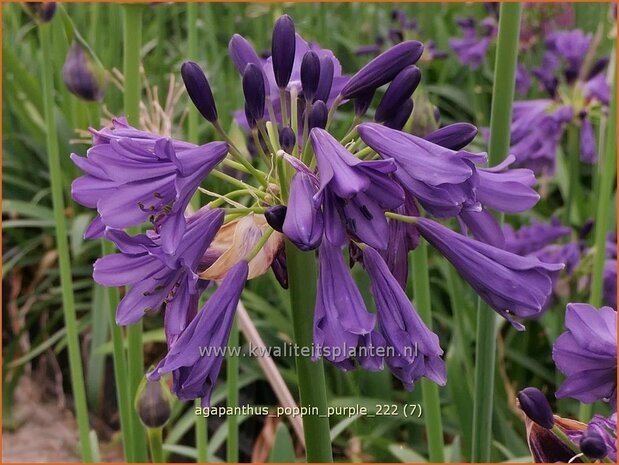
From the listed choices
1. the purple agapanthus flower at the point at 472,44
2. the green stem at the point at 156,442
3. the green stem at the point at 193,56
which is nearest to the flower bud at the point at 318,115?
the green stem at the point at 193,56

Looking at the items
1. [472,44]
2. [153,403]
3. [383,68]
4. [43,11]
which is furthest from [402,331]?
[472,44]

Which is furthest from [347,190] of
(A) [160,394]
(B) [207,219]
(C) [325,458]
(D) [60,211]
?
(D) [60,211]

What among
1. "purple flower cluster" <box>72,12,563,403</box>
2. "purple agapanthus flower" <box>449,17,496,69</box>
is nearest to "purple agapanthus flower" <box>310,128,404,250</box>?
"purple flower cluster" <box>72,12,563,403</box>

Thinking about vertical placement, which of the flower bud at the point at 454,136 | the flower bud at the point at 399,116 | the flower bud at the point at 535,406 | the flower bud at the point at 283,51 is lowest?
the flower bud at the point at 535,406

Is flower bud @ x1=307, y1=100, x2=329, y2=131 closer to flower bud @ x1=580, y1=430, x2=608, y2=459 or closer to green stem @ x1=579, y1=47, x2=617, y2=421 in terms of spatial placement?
flower bud @ x1=580, y1=430, x2=608, y2=459

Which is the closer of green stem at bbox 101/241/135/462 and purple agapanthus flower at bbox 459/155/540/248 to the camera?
purple agapanthus flower at bbox 459/155/540/248

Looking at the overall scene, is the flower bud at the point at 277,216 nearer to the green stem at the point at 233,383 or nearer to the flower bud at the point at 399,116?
the flower bud at the point at 399,116
